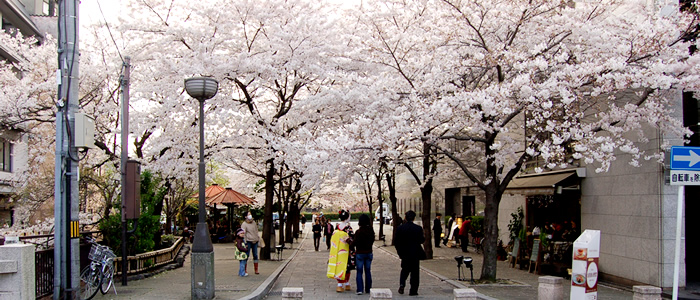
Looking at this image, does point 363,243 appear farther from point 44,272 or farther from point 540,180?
point 540,180

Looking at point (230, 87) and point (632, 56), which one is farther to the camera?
point (230, 87)

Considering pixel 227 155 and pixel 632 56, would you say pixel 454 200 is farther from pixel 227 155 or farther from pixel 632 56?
pixel 632 56

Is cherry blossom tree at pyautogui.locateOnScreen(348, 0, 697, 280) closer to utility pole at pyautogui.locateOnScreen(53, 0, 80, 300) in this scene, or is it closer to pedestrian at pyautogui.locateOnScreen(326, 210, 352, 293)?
pedestrian at pyautogui.locateOnScreen(326, 210, 352, 293)

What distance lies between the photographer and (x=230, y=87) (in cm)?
1980

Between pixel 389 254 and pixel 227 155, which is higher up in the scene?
pixel 227 155

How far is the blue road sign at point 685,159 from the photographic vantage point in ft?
25.5

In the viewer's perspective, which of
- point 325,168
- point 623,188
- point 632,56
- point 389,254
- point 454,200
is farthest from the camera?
point 454,200

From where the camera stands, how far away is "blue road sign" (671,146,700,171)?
305 inches


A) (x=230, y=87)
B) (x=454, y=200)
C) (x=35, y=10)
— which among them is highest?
(x=35, y=10)

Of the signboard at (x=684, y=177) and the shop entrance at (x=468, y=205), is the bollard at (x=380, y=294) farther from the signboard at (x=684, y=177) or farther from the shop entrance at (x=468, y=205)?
the shop entrance at (x=468, y=205)

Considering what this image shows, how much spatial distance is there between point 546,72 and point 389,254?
16.6 metres

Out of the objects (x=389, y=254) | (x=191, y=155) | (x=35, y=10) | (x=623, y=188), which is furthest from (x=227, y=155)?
(x=35, y=10)

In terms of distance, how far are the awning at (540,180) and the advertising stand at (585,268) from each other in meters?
7.27

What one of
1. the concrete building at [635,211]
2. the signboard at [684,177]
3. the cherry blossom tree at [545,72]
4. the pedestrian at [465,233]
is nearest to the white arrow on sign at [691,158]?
the signboard at [684,177]
